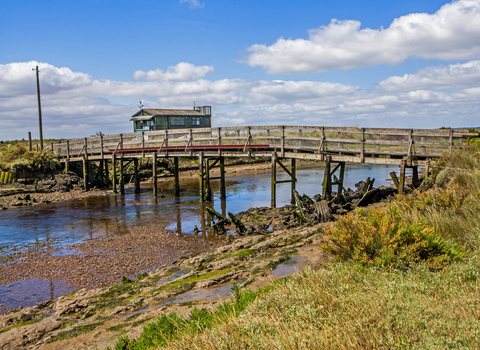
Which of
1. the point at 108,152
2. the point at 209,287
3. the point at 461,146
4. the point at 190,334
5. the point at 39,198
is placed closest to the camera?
the point at 190,334

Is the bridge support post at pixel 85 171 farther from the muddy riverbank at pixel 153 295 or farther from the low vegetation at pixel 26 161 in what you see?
the muddy riverbank at pixel 153 295

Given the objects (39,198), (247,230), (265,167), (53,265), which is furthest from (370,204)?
(265,167)

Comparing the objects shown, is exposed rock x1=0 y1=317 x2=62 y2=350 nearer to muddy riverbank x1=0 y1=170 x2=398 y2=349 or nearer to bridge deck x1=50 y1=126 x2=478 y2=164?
muddy riverbank x1=0 y1=170 x2=398 y2=349

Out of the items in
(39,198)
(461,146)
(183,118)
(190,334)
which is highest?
(183,118)

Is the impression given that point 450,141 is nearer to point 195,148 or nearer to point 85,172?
point 195,148

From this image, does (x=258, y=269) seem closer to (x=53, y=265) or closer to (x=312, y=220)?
(x=312, y=220)

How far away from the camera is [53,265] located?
1127cm

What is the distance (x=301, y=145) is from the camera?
56.9ft

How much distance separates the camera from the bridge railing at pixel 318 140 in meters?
13.1

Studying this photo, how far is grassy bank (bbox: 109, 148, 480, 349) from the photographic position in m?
3.18

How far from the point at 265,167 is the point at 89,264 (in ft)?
119

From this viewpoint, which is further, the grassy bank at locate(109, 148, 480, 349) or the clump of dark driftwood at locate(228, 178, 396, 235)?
the clump of dark driftwood at locate(228, 178, 396, 235)

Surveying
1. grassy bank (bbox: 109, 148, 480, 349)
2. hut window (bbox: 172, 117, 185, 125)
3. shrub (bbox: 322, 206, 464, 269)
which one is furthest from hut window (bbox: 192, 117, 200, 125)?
shrub (bbox: 322, 206, 464, 269)

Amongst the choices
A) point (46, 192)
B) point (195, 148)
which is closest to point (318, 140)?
point (195, 148)
